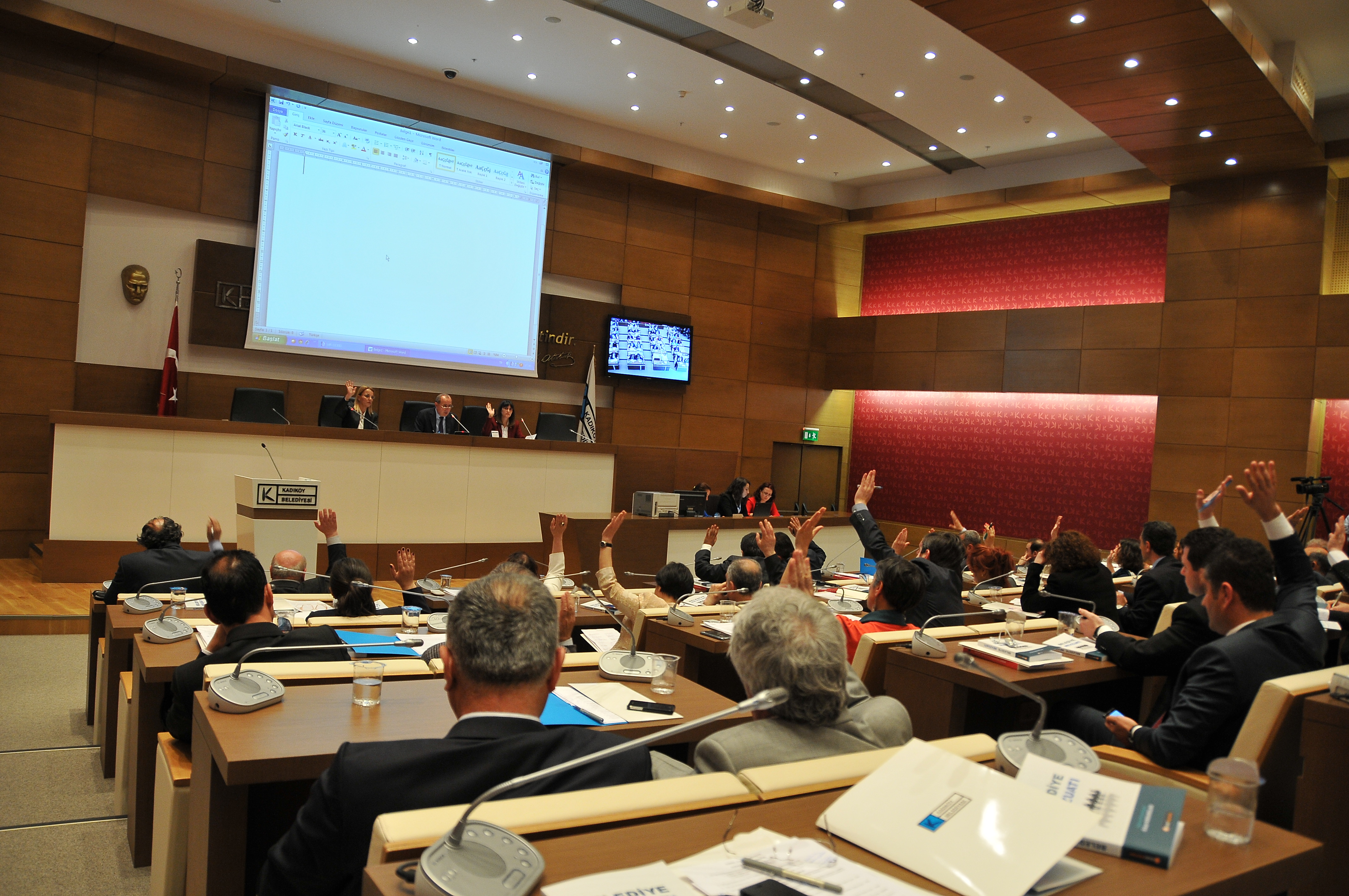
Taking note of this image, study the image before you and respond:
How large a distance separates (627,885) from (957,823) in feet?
1.52

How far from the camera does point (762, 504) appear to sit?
31.5 ft

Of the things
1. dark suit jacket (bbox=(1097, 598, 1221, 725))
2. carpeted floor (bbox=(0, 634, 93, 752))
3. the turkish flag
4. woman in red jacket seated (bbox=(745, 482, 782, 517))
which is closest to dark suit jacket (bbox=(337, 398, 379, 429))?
the turkish flag

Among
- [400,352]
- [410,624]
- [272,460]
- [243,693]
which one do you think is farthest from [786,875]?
[400,352]

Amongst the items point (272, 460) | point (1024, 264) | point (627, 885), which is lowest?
point (627, 885)

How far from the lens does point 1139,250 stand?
10.7m

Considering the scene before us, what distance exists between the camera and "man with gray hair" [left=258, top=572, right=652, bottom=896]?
1.39 metres

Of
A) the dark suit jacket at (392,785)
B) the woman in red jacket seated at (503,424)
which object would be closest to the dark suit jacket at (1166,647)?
the dark suit jacket at (392,785)

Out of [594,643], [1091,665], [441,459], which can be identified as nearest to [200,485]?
[441,459]

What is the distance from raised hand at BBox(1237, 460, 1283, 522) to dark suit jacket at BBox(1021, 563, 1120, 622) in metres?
1.20

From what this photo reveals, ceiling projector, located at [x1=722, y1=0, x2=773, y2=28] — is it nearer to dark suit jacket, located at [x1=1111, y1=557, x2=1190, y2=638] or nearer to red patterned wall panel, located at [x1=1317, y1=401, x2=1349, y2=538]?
dark suit jacket, located at [x1=1111, y1=557, x2=1190, y2=638]

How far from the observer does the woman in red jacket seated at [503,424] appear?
9.05 m

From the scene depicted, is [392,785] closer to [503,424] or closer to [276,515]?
[276,515]

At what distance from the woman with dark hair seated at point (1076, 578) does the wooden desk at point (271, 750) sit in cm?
261

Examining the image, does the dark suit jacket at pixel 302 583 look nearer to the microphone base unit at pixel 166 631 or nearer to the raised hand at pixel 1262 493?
the microphone base unit at pixel 166 631
